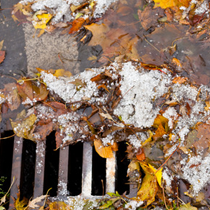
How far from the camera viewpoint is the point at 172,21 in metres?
1.71

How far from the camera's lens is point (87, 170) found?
5.62 ft

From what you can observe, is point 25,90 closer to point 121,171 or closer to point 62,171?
point 62,171

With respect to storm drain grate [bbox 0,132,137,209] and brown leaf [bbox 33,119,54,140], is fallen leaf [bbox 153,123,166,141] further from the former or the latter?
brown leaf [bbox 33,119,54,140]

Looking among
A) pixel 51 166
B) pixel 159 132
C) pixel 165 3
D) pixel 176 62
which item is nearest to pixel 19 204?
pixel 51 166

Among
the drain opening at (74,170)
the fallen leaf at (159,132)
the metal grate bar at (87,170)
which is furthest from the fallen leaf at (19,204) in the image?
the fallen leaf at (159,132)

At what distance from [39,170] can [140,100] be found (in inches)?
36.5

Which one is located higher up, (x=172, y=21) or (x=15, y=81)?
(x=172, y=21)

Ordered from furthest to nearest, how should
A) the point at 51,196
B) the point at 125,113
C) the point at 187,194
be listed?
the point at 51,196
the point at 125,113
the point at 187,194

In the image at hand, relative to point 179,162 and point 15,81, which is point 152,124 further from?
point 15,81

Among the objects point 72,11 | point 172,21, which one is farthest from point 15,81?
point 172,21

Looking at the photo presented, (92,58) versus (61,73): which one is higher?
(92,58)

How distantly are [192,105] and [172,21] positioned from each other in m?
0.65

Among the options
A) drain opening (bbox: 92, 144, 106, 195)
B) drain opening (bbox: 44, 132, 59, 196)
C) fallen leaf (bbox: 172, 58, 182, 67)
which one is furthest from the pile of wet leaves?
drain opening (bbox: 92, 144, 106, 195)

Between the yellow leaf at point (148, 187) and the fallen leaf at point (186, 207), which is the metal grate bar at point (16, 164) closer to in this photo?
the yellow leaf at point (148, 187)
